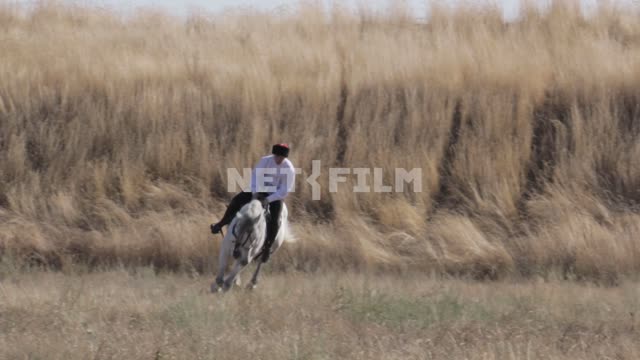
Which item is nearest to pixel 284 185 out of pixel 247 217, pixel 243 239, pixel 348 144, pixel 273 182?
pixel 273 182

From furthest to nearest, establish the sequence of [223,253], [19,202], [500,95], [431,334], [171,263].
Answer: [500,95] → [19,202] → [171,263] → [223,253] → [431,334]

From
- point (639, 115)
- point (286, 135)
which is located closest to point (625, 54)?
point (639, 115)

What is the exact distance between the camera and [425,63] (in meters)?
18.6

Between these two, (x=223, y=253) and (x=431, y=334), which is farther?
Answer: (x=223, y=253)

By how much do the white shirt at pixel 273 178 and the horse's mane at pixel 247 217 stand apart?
362mm

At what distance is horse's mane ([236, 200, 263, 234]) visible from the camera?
1276cm

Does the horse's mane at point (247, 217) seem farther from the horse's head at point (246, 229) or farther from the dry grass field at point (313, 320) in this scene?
the dry grass field at point (313, 320)

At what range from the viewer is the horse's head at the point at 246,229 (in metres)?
12.8

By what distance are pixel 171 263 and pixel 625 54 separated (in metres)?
8.40

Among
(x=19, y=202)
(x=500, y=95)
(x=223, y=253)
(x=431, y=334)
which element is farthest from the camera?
(x=500, y=95)

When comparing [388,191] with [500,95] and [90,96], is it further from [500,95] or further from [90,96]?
[90,96]

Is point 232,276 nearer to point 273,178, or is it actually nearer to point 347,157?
point 273,178

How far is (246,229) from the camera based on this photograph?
1278 centimetres

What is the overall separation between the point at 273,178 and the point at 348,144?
4.35 metres
